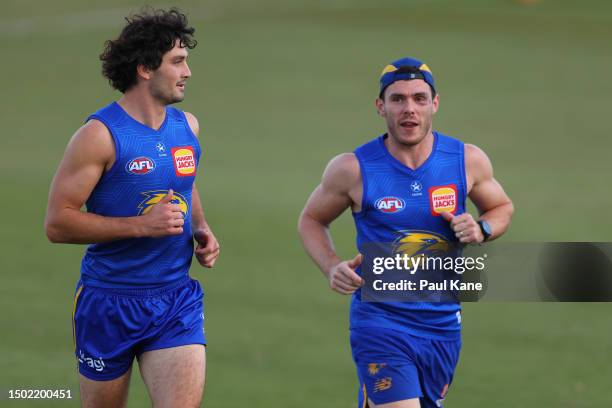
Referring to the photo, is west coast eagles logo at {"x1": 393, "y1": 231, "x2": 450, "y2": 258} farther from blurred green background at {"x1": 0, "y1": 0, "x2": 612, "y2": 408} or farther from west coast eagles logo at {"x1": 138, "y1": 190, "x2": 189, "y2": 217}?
blurred green background at {"x1": 0, "y1": 0, "x2": 612, "y2": 408}

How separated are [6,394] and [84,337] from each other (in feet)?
10.3

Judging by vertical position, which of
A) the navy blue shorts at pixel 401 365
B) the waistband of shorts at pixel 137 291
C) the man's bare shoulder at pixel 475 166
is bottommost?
the navy blue shorts at pixel 401 365

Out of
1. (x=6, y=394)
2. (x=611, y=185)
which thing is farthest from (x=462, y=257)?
(x=611, y=185)

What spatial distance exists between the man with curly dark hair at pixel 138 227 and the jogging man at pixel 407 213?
2.94 feet

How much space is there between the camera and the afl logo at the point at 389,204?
25.1 ft

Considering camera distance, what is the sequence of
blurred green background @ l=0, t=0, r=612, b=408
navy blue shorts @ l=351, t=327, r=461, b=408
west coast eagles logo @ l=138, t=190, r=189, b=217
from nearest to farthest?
navy blue shorts @ l=351, t=327, r=461, b=408
west coast eagles logo @ l=138, t=190, r=189, b=217
blurred green background @ l=0, t=0, r=612, b=408

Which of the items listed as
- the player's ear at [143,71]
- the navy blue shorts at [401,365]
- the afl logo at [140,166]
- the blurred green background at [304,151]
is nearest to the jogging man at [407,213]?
the navy blue shorts at [401,365]

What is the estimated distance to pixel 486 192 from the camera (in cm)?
787

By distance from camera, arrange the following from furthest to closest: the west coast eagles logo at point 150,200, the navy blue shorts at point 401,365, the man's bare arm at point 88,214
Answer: the west coast eagles logo at point 150,200 → the navy blue shorts at point 401,365 → the man's bare arm at point 88,214

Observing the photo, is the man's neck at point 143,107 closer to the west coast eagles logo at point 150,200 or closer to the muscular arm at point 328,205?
the west coast eagles logo at point 150,200

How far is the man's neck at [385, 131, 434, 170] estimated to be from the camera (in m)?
7.77

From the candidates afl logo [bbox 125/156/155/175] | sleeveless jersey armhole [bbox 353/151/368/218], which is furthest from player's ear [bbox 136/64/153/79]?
sleeveless jersey armhole [bbox 353/151/368/218]

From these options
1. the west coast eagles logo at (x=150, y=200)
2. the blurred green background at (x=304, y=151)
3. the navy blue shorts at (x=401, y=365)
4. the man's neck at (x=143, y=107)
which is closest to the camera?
the navy blue shorts at (x=401, y=365)

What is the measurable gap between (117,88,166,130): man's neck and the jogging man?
1.13m
